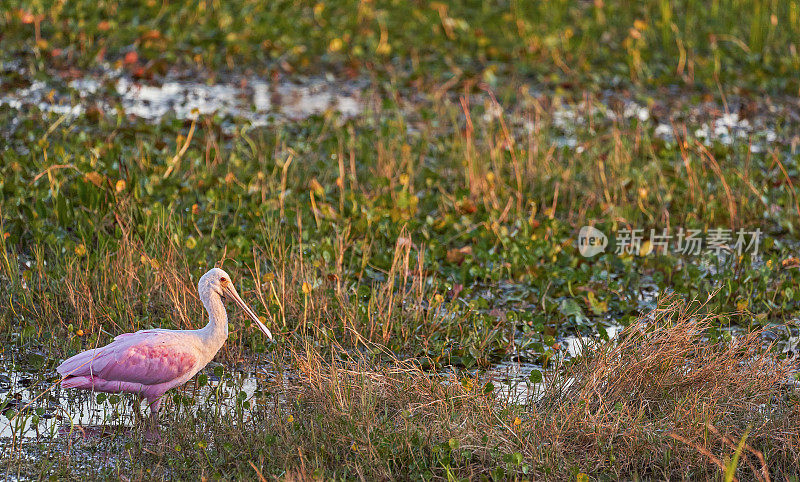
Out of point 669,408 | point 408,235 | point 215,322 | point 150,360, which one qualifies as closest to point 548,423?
point 669,408

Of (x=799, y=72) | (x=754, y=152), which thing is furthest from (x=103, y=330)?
(x=799, y=72)

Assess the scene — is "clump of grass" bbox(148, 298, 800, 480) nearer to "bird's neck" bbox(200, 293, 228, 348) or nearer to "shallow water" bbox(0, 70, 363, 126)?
"bird's neck" bbox(200, 293, 228, 348)

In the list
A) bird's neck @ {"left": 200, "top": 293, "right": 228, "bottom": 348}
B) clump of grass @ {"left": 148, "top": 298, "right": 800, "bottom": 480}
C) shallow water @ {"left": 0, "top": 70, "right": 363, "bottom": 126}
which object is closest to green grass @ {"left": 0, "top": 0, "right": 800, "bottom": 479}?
clump of grass @ {"left": 148, "top": 298, "right": 800, "bottom": 480}

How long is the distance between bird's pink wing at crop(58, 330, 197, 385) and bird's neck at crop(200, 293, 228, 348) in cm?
12

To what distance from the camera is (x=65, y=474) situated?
3.58 metres

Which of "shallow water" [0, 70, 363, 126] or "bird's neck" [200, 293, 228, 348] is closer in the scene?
"bird's neck" [200, 293, 228, 348]

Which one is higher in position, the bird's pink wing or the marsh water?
the bird's pink wing

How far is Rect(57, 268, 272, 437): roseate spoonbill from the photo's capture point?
12.5 feet

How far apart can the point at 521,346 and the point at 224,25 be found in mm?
6268

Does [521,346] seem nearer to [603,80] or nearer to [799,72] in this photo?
[603,80]

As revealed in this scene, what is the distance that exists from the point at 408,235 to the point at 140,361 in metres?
2.09

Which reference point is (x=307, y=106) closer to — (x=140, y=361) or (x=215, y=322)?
(x=215, y=322)

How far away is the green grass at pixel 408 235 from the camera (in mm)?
3770

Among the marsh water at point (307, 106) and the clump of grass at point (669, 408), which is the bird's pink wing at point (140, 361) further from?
the marsh water at point (307, 106)
